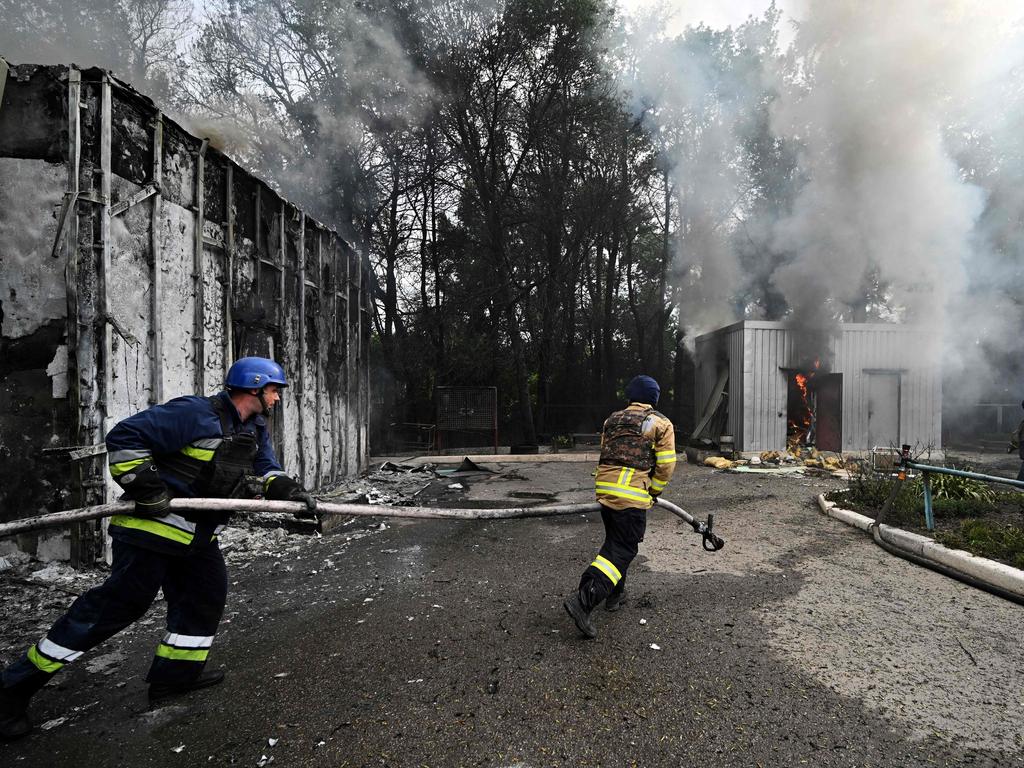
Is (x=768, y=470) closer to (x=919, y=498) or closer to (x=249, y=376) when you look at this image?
(x=919, y=498)

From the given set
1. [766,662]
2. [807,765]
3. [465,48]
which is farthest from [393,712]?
[465,48]

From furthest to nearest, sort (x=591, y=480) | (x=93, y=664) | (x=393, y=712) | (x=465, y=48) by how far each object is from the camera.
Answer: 1. (x=465, y=48)
2. (x=591, y=480)
3. (x=93, y=664)
4. (x=393, y=712)

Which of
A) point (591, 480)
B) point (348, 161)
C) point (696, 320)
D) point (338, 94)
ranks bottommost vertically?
point (591, 480)

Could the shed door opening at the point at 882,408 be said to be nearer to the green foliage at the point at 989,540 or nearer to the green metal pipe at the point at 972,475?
the green foliage at the point at 989,540

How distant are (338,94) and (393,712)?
62.0ft

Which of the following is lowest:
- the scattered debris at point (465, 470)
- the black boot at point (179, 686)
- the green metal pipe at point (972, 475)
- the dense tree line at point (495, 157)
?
the scattered debris at point (465, 470)

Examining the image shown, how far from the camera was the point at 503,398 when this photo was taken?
20875 millimetres

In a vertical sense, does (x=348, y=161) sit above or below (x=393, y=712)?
above

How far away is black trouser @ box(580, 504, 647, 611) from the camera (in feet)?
11.5

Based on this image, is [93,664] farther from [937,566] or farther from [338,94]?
[338,94]

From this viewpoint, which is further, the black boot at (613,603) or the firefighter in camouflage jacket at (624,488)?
the black boot at (613,603)

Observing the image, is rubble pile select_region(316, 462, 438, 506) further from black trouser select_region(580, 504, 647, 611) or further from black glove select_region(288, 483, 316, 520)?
black trouser select_region(580, 504, 647, 611)

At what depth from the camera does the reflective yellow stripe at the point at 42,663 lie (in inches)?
101

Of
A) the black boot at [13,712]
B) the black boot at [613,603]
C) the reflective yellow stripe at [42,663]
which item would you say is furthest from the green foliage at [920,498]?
the black boot at [13,712]
